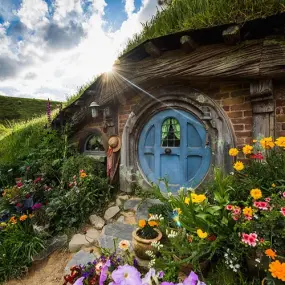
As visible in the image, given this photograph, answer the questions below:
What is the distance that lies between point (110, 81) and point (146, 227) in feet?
10.4

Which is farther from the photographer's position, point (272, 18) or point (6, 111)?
point (6, 111)

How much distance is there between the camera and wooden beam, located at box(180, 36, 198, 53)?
3116 millimetres

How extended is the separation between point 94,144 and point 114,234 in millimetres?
2871

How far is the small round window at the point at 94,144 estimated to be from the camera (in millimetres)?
5393

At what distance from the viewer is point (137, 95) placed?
4.34 meters

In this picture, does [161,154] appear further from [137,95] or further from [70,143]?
[70,143]

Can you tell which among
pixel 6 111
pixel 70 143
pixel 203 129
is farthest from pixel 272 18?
pixel 6 111

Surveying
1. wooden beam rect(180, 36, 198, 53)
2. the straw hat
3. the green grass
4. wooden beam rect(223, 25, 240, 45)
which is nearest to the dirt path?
the straw hat

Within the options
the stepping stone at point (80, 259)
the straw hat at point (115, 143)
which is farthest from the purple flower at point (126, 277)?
the straw hat at point (115, 143)

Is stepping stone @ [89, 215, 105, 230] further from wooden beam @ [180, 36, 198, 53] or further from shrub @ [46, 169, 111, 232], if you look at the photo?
wooden beam @ [180, 36, 198, 53]

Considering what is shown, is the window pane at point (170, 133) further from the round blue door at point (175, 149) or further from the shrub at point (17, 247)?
the shrub at point (17, 247)

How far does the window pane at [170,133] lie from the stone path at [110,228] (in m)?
1.09

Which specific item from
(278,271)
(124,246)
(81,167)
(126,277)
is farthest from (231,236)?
(81,167)

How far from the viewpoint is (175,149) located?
12.6 feet
